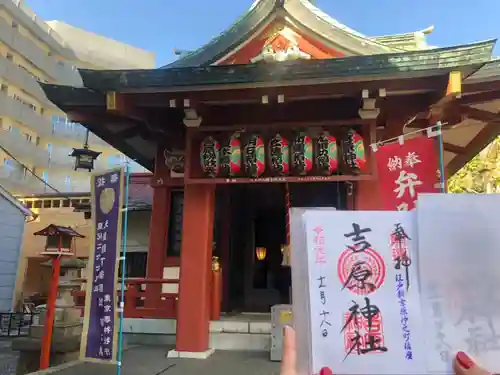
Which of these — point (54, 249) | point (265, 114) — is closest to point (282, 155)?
point (265, 114)

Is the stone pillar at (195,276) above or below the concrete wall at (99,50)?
below

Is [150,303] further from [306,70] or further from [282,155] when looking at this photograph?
[306,70]

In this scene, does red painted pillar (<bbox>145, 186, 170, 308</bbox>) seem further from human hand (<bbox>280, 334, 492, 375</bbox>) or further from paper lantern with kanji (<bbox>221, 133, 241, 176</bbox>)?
human hand (<bbox>280, 334, 492, 375</bbox>)

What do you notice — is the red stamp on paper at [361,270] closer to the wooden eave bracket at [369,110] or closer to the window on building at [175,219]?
the wooden eave bracket at [369,110]

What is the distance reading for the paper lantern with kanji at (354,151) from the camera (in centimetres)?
729

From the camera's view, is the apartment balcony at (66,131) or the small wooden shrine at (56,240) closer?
the small wooden shrine at (56,240)

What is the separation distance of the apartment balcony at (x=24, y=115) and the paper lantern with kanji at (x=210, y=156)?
24.8m

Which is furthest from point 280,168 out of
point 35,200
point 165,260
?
point 35,200

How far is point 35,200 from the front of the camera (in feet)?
72.3

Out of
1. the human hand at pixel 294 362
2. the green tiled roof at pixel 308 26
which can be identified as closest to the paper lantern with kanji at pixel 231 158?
the green tiled roof at pixel 308 26

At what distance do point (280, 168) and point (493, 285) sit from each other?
247 inches

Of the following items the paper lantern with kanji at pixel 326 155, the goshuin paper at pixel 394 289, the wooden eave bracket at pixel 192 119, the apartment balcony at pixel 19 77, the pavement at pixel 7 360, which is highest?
the apartment balcony at pixel 19 77

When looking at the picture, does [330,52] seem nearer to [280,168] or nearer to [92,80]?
[280,168]

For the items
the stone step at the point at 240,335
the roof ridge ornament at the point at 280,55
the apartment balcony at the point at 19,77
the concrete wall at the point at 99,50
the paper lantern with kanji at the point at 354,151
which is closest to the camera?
the paper lantern with kanji at the point at 354,151
